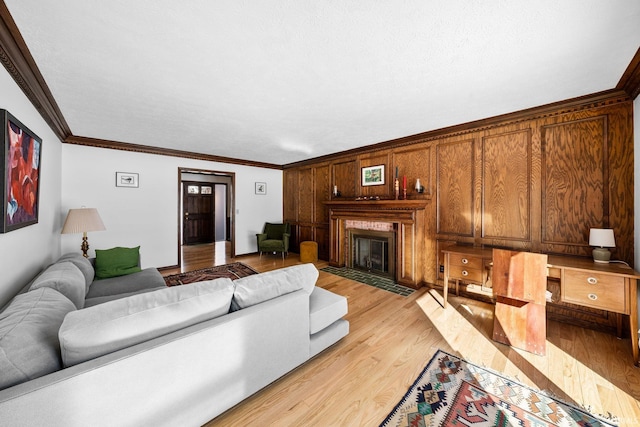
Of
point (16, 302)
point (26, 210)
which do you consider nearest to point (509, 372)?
→ point (16, 302)

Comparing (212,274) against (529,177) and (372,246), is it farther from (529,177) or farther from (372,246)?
(529,177)

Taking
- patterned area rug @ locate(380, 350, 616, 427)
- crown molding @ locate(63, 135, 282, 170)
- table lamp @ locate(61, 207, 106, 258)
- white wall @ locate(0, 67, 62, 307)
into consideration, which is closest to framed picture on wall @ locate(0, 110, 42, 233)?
white wall @ locate(0, 67, 62, 307)

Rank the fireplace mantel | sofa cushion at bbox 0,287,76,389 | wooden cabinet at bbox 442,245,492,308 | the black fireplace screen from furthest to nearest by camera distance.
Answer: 1. the black fireplace screen
2. the fireplace mantel
3. wooden cabinet at bbox 442,245,492,308
4. sofa cushion at bbox 0,287,76,389

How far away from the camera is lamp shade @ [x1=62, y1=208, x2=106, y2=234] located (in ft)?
9.63

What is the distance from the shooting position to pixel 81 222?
298cm

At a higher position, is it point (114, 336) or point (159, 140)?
point (159, 140)

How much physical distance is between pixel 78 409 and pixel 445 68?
2.90 meters

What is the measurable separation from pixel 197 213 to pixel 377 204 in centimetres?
660

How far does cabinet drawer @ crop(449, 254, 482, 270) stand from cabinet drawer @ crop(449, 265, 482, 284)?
0.03 metres

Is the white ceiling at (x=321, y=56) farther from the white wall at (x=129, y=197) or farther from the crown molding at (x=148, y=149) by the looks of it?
the white wall at (x=129, y=197)

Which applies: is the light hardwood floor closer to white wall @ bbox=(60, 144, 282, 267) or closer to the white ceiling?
the white ceiling

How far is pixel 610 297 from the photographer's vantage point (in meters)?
1.98

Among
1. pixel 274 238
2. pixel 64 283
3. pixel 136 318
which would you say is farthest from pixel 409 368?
pixel 274 238

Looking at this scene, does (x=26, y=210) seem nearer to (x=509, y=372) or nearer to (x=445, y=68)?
(x=445, y=68)
